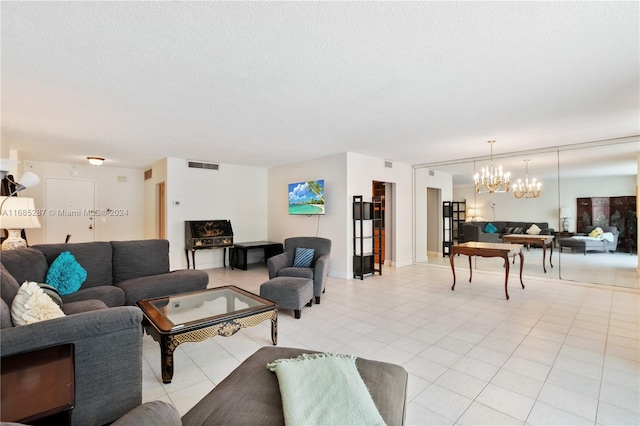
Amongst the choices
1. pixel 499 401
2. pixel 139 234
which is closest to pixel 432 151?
pixel 499 401

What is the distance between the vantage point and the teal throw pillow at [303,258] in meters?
4.53

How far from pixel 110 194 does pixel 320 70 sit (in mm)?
7318

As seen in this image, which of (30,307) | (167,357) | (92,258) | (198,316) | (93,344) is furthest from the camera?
(92,258)

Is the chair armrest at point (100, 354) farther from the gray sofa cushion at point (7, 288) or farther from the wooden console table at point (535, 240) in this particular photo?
the wooden console table at point (535, 240)

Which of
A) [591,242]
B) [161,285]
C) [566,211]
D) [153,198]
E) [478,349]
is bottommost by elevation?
[478,349]

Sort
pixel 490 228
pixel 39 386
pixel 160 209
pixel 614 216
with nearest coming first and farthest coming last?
pixel 39 386, pixel 614 216, pixel 490 228, pixel 160 209

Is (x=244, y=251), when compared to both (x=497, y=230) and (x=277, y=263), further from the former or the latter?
(x=497, y=230)

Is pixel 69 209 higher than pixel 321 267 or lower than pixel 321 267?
higher

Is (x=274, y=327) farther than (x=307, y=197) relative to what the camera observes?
No

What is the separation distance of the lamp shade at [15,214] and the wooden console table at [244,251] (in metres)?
3.71

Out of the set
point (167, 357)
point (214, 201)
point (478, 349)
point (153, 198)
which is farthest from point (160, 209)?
point (478, 349)

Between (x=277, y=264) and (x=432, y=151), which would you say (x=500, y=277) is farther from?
(x=277, y=264)

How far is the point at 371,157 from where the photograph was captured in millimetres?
6191

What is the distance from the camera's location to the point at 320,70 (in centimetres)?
243
